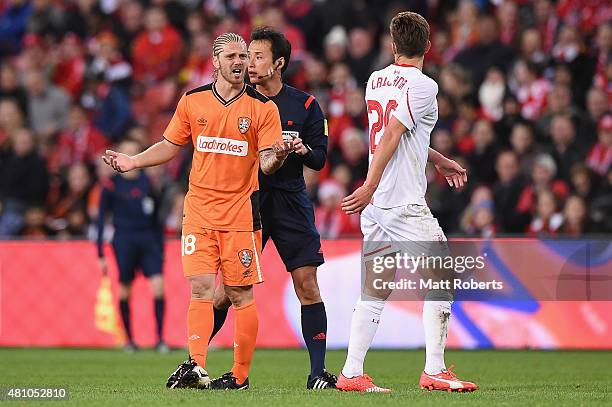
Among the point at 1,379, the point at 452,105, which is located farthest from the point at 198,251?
the point at 452,105

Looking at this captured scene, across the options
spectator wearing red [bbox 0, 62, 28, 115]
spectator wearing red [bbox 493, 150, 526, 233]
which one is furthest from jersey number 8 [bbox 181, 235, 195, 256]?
spectator wearing red [bbox 0, 62, 28, 115]

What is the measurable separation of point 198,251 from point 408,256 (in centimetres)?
137

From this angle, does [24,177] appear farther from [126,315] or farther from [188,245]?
[188,245]

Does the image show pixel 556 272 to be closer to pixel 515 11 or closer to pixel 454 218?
pixel 454 218

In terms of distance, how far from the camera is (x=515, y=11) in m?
17.0

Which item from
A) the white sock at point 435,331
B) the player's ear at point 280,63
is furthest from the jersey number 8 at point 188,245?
the white sock at point 435,331

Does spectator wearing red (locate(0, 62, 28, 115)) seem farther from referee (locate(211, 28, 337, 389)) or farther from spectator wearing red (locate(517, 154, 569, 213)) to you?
referee (locate(211, 28, 337, 389))

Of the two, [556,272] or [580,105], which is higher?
[580,105]

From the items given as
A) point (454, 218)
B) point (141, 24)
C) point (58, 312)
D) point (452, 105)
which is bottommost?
point (58, 312)

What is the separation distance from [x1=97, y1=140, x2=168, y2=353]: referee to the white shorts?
245 inches

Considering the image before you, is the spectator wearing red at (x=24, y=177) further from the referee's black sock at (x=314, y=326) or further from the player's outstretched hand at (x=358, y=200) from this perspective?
the player's outstretched hand at (x=358, y=200)

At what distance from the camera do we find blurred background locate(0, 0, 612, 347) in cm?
1437

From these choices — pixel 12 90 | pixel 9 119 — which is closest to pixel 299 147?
pixel 9 119

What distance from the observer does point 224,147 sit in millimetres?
8016
